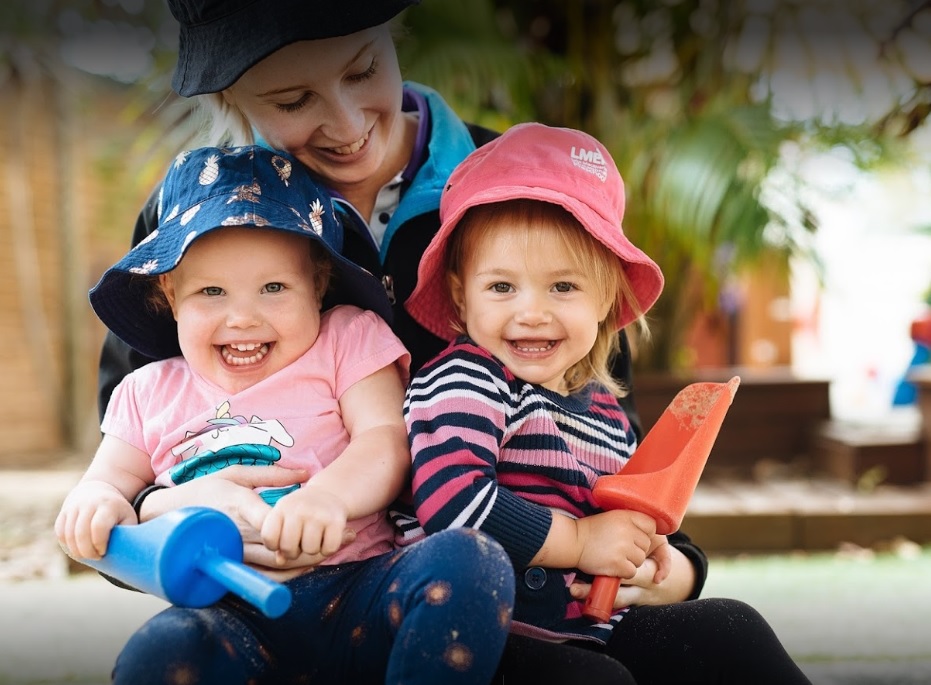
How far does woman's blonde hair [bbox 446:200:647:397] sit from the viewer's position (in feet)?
4.50

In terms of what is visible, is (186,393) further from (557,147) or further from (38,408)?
(38,408)

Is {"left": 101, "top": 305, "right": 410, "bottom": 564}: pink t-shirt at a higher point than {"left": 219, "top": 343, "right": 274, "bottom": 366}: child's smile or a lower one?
lower

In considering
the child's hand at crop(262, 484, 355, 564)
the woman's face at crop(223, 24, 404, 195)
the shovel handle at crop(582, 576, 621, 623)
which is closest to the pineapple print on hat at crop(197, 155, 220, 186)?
the woman's face at crop(223, 24, 404, 195)

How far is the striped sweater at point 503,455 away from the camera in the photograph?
1.23 meters

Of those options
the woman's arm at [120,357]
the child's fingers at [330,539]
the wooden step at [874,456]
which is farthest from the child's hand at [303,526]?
the wooden step at [874,456]

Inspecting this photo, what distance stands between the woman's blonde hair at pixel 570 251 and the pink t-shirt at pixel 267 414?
166 millimetres

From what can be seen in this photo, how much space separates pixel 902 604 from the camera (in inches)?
118

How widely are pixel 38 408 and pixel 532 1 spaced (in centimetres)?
384

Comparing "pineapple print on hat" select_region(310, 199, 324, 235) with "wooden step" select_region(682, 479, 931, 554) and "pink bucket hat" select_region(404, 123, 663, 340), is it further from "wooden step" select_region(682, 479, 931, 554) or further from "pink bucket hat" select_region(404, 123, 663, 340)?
"wooden step" select_region(682, 479, 931, 554)

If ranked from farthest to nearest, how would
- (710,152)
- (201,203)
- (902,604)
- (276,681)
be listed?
(710,152) → (902,604) → (201,203) → (276,681)

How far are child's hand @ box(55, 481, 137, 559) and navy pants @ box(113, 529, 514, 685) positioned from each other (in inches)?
4.6

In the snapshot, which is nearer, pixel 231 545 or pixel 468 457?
pixel 231 545

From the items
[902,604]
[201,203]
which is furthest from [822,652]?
[201,203]

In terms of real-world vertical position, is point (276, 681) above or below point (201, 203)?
below
